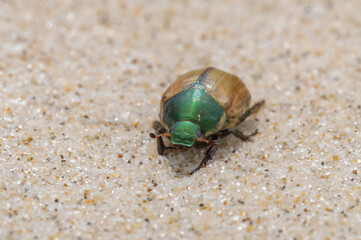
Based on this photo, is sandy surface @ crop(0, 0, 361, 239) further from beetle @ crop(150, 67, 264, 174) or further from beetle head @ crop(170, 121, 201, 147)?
beetle head @ crop(170, 121, 201, 147)

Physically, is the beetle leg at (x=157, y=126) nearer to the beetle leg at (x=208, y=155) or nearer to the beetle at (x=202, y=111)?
the beetle at (x=202, y=111)

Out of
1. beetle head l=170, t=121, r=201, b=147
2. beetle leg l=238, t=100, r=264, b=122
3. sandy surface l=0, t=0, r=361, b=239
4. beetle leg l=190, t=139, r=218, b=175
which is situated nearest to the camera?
sandy surface l=0, t=0, r=361, b=239

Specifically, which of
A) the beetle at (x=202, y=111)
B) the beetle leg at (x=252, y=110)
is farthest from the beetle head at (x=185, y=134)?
the beetle leg at (x=252, y=110)

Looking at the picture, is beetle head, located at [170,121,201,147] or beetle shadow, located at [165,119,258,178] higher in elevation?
beetle head, located at [170,121,201,147]

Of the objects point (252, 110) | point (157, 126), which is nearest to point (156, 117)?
point (157, 126)

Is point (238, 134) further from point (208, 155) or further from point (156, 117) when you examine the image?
point (156, 117)

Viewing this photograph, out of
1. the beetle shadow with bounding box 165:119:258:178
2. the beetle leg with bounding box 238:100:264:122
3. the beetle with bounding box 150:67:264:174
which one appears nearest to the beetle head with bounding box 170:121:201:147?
the beetle with bounding box 150:67:264:174

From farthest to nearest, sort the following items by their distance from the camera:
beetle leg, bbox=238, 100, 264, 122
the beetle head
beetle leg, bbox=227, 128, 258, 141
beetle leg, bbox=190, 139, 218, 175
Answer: beetle leg, bbox=238, 100, 264, 122
beetle leg, bbox=227, 128, 258, 141
beetle leg, bbox=190, 139, 218, 175
the beetle head

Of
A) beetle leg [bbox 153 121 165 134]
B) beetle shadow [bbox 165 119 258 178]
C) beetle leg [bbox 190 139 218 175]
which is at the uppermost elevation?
beetle leg [bbox 153 121 165 134]
